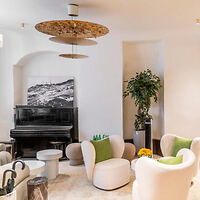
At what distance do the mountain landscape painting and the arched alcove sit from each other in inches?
5.6

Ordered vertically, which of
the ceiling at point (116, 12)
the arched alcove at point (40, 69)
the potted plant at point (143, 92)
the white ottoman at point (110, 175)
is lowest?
the white ottoman at point (110, 175)

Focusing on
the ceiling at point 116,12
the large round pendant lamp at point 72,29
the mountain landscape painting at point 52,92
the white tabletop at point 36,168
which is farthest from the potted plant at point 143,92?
the white tabletop at point 36,168

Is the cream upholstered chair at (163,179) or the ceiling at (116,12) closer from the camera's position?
the cream upholstered chair at (163,179)

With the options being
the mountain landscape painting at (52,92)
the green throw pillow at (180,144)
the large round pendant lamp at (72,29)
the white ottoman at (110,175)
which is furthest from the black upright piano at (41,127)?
the green throw pillow at (180,144)

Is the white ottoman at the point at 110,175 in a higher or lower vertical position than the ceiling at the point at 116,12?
lower

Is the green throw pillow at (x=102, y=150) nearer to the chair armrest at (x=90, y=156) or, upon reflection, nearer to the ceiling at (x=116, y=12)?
the chair armrest at (x=90, y=156)

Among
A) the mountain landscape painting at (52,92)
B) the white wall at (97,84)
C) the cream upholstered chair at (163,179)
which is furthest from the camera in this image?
the mountain landscape painting at (52,92)

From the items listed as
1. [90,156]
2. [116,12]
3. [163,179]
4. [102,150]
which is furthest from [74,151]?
[116,12]

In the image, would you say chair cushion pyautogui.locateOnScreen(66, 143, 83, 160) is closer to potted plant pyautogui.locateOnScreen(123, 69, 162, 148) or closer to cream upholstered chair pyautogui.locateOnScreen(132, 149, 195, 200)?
potted plant pyautogui.locateOnScreen(123, 69, 162, 148)

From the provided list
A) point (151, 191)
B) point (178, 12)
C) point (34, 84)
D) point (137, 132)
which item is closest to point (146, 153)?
point (151, 191)

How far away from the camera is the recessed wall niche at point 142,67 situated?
557 centimetres

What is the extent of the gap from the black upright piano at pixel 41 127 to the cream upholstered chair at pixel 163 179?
293cm

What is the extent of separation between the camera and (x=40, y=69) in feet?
19.4

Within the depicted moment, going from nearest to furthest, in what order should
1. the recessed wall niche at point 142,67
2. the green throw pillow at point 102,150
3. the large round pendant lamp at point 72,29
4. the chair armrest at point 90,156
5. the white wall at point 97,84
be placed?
the large round pendant lamp at point 72,29 < the chair armrest at point 90,156 < the green throw pillow at point 102,150 < the white wall at point 97,84 < the recessed wall niche at point 142,67
